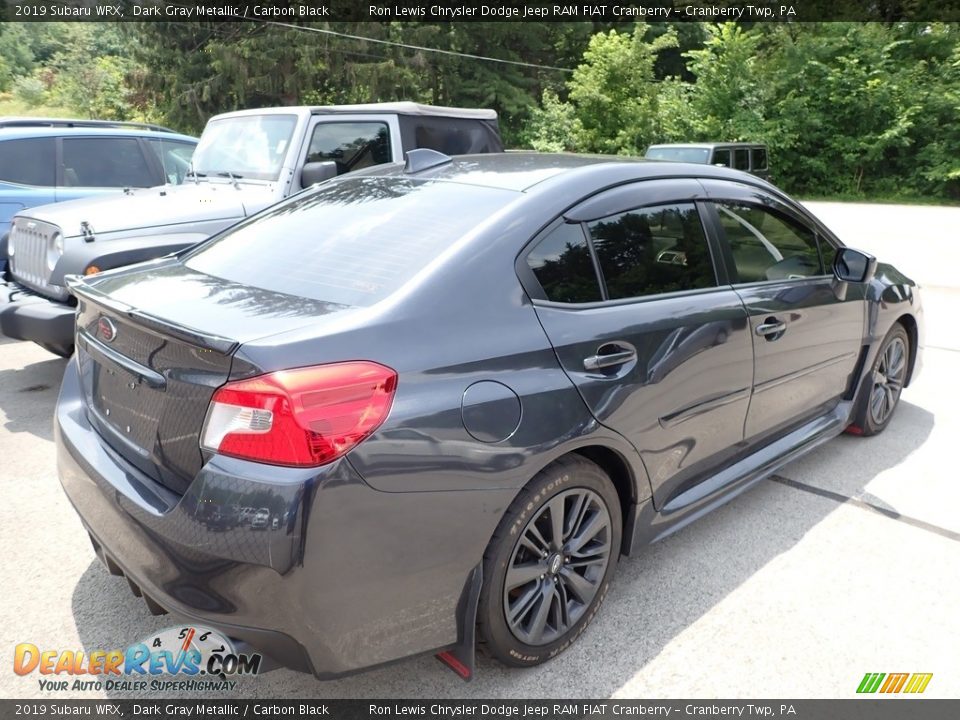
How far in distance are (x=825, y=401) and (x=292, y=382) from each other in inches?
124

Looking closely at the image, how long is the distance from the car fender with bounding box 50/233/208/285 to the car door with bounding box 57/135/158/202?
259 cm

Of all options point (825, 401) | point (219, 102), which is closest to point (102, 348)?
point (825, 401)

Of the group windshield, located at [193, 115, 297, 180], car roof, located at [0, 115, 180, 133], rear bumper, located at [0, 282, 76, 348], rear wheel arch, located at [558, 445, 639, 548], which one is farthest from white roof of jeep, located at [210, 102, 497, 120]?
rear wheel arch, located at [558, 445, 639, 548]

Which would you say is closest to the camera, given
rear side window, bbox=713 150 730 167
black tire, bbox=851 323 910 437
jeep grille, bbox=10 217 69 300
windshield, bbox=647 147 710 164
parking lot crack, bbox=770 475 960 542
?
parking lot crack, bbox=770 475 960 542

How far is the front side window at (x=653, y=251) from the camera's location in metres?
2.71

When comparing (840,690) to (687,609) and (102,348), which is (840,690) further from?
(102,348)

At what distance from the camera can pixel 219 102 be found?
106 ft

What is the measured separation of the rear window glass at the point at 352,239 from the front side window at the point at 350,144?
9.77ft

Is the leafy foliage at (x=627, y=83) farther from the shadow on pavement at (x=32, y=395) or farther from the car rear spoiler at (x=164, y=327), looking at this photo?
the car rear spoiler at (x=164, y=327)

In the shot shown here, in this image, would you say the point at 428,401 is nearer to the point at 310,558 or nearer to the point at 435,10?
the point at 310,558

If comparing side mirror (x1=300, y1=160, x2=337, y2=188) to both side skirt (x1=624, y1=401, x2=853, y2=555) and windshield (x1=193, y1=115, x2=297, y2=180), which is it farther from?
side skirt (x1=624, y1=401, x2=853, y2=555)

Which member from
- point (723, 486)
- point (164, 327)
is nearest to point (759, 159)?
point (723, 486)

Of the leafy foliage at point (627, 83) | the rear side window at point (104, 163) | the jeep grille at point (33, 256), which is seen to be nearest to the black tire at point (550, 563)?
the jeep grille at point (33, 256)

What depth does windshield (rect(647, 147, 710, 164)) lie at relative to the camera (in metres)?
15.8
